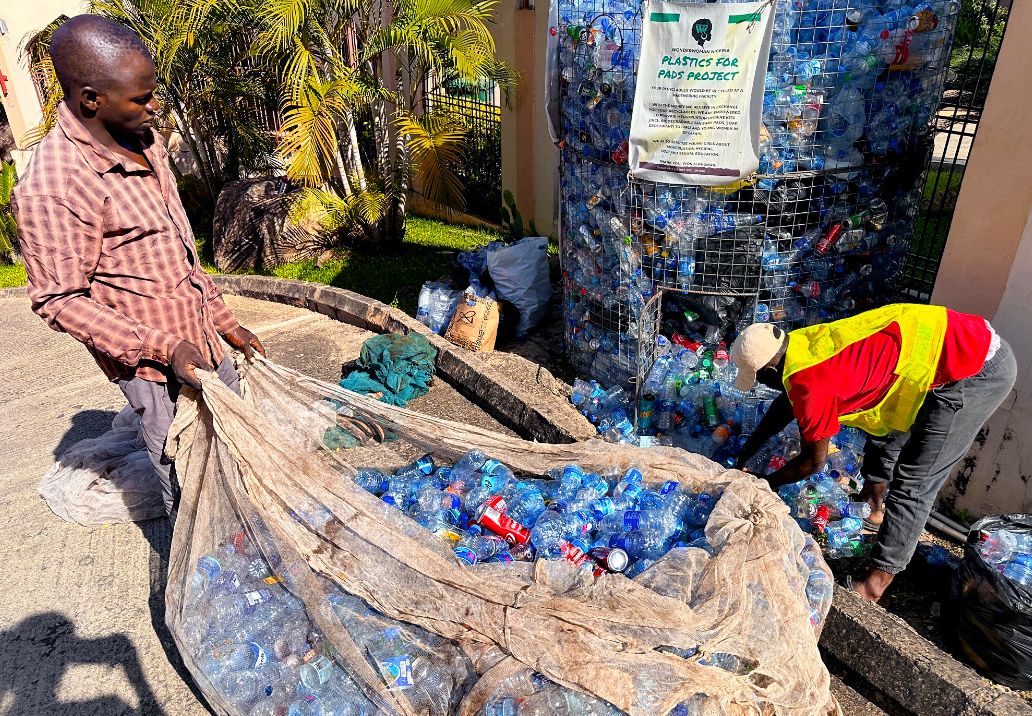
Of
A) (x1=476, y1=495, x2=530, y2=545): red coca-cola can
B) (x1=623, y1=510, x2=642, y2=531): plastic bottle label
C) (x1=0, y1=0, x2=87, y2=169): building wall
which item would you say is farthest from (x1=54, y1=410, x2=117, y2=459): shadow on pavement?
(x1=0, y1=0, x2=87, y2=169): building wall

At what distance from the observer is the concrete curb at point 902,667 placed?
2539mm

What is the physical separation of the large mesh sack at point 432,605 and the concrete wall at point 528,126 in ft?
19.7

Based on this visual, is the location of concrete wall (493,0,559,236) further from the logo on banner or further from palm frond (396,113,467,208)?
the logo on banner

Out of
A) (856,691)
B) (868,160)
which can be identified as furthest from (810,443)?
(868,160)

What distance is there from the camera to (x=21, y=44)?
9.49 m

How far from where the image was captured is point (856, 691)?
2879mm

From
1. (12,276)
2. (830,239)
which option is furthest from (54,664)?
(12,276)

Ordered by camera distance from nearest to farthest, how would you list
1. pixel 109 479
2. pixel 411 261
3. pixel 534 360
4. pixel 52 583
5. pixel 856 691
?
pixel 856 691
pixel 52 583
pixel 109 479
pixel 534 360
pixel 411 261

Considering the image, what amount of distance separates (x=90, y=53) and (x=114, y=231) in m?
0.61

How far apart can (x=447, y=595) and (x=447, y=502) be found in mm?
828

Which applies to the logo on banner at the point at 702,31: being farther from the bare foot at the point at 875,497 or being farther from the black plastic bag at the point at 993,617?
the black plastic bag at the point at 993,617

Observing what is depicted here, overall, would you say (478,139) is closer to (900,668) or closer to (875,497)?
(875,497)

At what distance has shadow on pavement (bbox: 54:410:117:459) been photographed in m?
4.61

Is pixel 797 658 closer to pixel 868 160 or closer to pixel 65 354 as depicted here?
pixel 868 160
